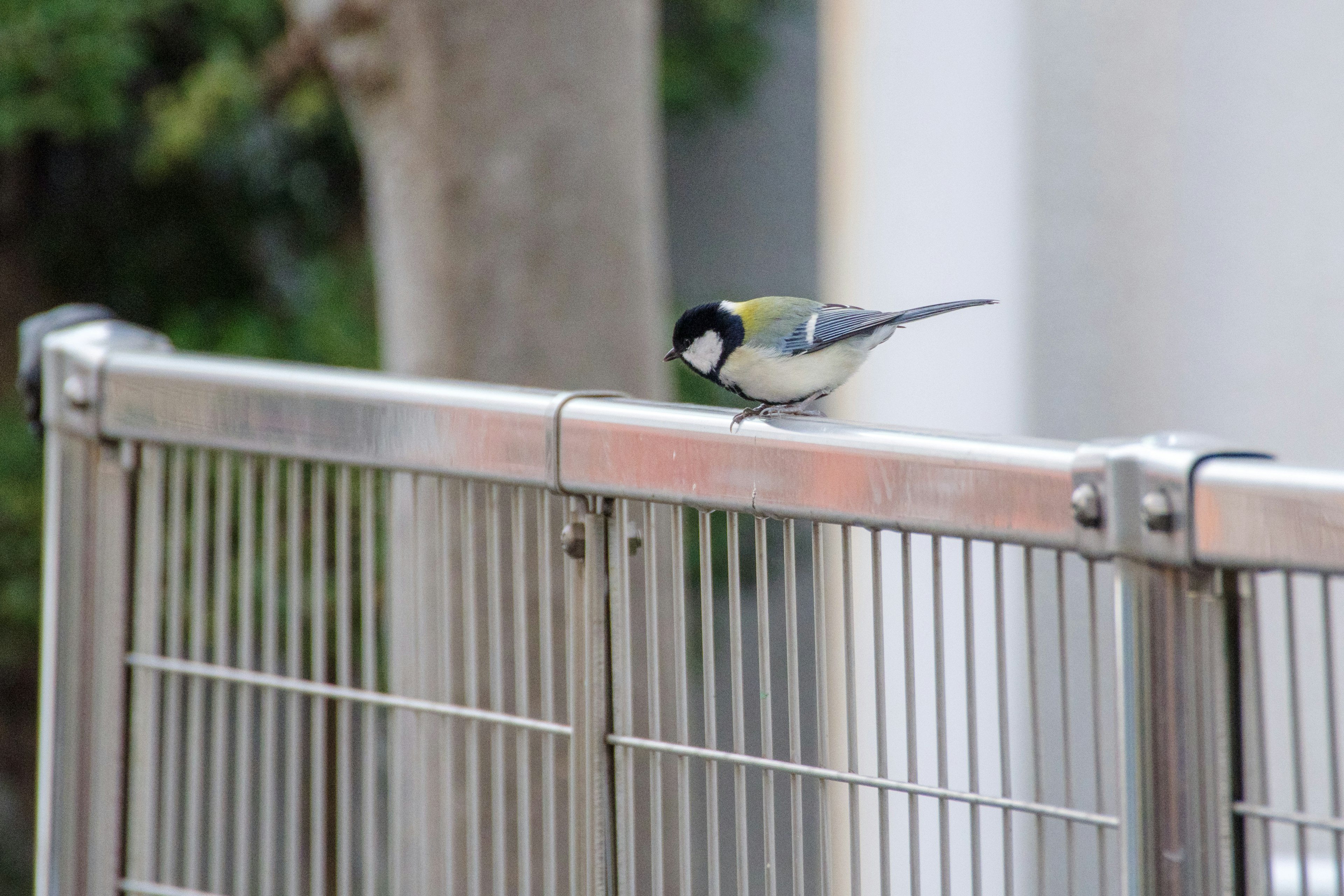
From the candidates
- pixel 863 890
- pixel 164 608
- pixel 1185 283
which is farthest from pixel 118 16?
pixel 863 890

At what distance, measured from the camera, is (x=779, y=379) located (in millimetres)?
1590

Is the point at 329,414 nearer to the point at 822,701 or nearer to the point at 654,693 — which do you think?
the point at 654,693

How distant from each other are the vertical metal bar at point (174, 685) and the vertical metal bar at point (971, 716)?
36.2 inches

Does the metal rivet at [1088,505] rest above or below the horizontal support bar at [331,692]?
above

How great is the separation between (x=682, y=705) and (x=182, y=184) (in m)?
6.88

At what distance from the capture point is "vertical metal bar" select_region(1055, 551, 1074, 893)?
3.23 ft

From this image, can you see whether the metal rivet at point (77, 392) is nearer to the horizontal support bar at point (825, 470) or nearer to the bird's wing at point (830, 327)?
the horizontal support bar at point (825, 470)

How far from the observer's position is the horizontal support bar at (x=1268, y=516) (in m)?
0.88

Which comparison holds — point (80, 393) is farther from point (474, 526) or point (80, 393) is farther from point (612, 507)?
point (612, 507)

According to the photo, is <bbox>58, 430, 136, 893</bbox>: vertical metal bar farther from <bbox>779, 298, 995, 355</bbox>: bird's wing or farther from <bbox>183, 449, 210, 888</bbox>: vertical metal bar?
<bbox>779, 298, 995, 355</bbox>: bird's wing

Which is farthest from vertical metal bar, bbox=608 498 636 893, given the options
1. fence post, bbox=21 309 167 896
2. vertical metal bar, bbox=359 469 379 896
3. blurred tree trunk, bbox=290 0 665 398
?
blurred tree trunk, bbox=290 0 665 398

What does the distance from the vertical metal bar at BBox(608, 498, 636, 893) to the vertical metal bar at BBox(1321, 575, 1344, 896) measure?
58 cm

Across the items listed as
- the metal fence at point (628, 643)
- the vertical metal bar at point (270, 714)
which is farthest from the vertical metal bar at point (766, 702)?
the vertical metal bar at point (270, 714)

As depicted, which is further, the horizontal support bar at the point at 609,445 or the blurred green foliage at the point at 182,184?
the blurred green foliage at the point at 182,184
